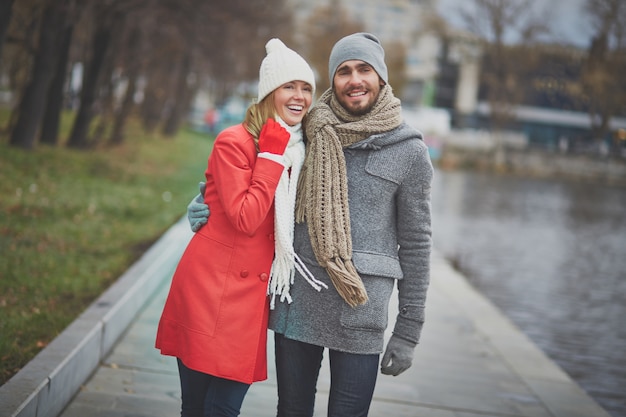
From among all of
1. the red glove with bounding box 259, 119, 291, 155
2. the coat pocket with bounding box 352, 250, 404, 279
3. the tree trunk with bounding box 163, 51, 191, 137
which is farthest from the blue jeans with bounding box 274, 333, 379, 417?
the tree trunk with bounding box 163, 51, 191, 137

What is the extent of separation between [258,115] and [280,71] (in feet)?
0.65

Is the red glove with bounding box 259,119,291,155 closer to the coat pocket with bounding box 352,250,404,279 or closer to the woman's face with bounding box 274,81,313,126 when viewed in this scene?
the woman's face with bounding box 274,81,313,126

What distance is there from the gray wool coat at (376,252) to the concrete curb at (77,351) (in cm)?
139

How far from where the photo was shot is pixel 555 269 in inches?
537

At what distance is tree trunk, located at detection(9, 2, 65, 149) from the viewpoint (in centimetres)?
1517

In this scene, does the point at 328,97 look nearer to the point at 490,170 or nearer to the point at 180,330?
the point at 180,330

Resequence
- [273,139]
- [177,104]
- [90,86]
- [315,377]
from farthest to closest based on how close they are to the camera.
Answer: [177,104] < [90,86] < [315,377] < [273,139]

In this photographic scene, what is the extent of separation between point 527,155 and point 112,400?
1831 inches

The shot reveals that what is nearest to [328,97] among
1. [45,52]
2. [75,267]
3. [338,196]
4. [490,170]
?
[338,196]

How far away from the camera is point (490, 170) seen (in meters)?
47.0

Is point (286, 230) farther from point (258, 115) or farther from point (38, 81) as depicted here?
point (38, 81)

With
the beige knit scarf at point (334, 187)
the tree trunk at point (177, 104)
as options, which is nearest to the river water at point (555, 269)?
the beige knit scarf at point (334, 187)

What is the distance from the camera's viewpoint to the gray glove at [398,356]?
131 inches

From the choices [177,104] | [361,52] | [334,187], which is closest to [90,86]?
[177,104]
